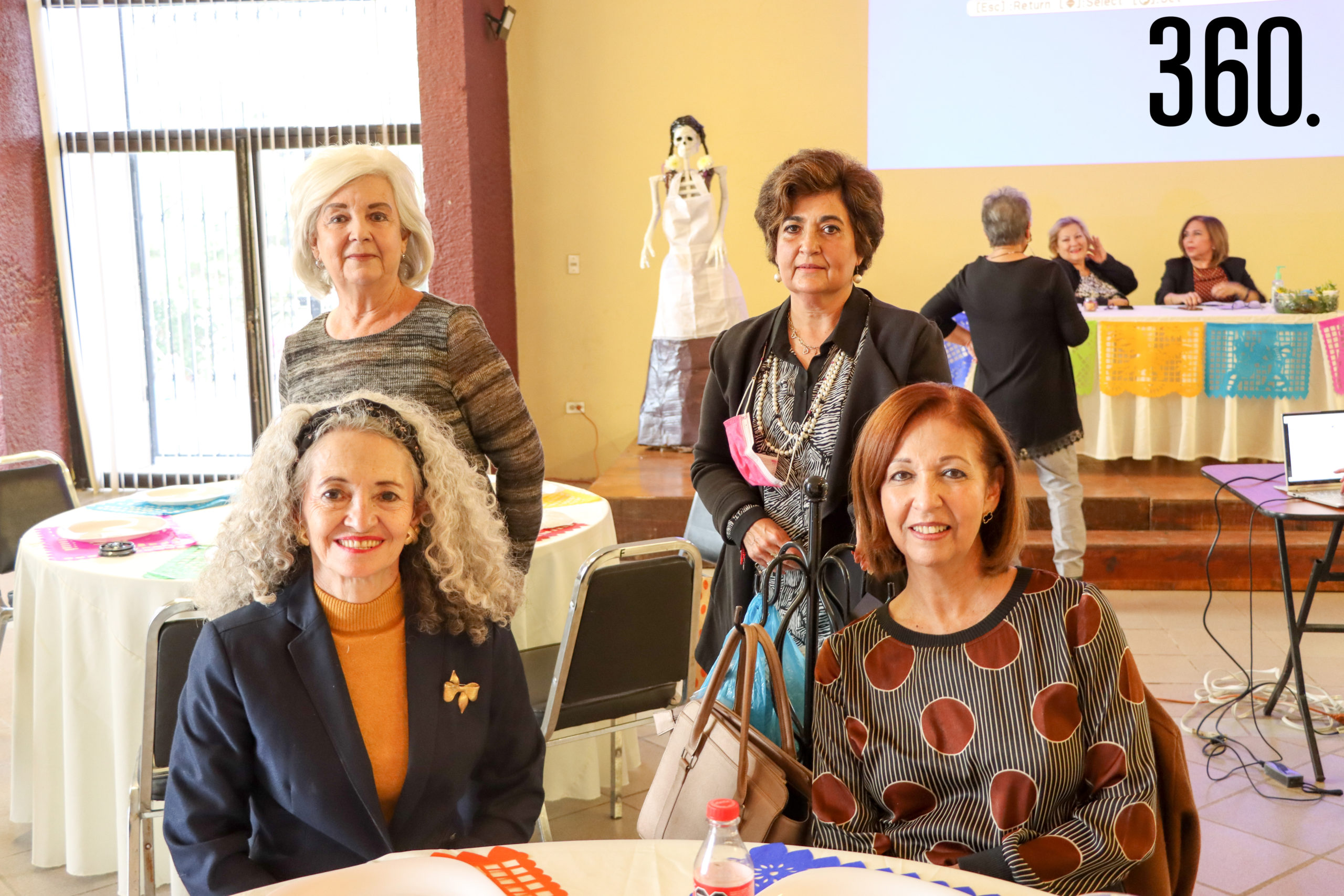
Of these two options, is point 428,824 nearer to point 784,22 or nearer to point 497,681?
point 497,681

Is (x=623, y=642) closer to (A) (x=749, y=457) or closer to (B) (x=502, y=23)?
(A) (x=749, y=457)

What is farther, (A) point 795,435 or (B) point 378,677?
(A) point 795,435

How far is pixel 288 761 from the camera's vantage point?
4.59 ft

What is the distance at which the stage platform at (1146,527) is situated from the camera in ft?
15.7

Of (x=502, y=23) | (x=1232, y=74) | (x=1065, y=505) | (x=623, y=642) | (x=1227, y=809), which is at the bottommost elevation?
(x=1227, y=809)

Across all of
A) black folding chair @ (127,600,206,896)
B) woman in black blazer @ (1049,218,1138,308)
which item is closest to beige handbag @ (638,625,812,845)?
Result: black folding chair @ (127,600,206,896)

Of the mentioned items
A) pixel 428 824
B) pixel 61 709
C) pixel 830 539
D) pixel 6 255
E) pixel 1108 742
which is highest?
pixel 6 255

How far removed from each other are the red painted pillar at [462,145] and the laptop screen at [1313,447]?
4006 mm

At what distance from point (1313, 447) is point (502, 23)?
5.06 meters

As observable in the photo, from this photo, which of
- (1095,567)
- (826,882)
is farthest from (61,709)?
(1095,567)

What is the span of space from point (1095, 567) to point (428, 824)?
13.5 feet

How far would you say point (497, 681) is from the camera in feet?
5.09

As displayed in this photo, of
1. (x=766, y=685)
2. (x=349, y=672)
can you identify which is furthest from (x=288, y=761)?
(x=766, y=685)

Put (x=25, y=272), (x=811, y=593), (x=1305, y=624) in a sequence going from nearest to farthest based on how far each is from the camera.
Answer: (x=811, y=593)
(x=1305, y=624)
(x=25, y=272)
